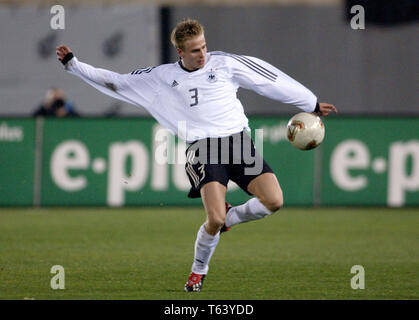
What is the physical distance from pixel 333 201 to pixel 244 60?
7.70 m

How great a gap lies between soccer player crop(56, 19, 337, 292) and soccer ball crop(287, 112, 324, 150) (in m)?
0.13

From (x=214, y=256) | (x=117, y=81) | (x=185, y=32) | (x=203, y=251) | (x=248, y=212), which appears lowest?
(x=214, y=256)

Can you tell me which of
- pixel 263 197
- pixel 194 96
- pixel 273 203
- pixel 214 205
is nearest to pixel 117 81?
pixel 194 96

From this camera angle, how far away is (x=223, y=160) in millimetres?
8562

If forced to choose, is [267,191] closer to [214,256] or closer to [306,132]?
[306,132]

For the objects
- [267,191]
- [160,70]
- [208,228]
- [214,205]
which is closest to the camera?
[214,205]

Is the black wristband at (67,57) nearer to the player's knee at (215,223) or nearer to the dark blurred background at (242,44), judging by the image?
the player's knee at (215,223)

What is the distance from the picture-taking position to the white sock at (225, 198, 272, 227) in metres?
8.60

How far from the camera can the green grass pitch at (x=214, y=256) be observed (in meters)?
8.31

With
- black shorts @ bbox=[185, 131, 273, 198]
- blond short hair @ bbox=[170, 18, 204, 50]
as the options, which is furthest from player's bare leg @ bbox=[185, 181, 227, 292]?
blond short hair @ bbox=[170, 18, 204, 50]

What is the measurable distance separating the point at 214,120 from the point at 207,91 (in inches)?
10.2

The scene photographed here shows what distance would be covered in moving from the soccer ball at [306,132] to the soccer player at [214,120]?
13cm

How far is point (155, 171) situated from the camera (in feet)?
52.2

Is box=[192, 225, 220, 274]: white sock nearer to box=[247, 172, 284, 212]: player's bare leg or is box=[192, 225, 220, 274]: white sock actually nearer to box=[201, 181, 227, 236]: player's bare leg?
box=[201, 181, 227, 236]: player's bare leg
